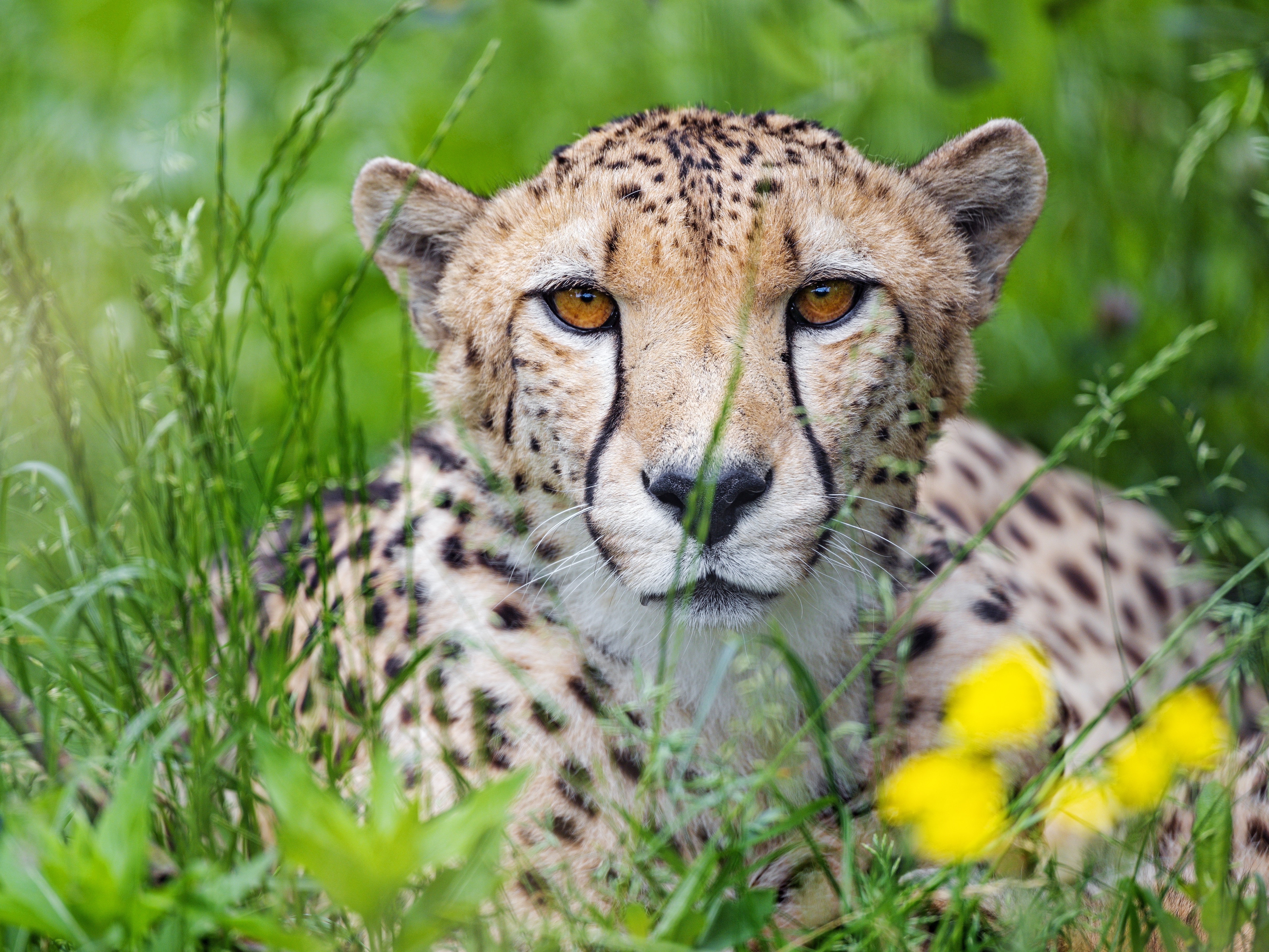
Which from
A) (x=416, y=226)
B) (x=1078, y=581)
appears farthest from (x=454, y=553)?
(x=1078, y=581)

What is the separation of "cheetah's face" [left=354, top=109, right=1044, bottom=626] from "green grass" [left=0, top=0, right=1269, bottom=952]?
0.72 feet

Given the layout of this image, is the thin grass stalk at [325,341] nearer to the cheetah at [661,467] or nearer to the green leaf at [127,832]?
the cheetah at [661,467]

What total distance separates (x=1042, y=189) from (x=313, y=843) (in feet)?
5.17

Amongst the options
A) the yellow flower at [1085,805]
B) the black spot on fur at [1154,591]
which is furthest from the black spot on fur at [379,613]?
the black spot on fur at [1154,591]

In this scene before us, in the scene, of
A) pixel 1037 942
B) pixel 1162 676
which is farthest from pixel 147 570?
pixel 1162 676

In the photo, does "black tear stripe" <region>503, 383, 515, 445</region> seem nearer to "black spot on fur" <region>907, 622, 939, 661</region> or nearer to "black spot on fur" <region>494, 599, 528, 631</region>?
"black spot on fur" <region>494, 599, 528, 631</region>

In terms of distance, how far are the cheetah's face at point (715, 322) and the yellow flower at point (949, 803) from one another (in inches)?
12.2

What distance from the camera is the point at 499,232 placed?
218cm

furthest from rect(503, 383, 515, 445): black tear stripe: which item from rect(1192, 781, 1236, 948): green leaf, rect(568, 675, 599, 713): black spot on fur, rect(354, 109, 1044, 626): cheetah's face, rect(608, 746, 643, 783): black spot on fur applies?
rect(1192, 781, 1236, 948): green leaf

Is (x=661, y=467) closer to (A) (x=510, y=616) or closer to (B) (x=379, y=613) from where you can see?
(A) (x=510, y=616)

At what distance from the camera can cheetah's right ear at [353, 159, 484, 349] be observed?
2223 millimetres

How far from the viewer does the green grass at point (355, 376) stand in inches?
57.0

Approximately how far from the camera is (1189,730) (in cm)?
167

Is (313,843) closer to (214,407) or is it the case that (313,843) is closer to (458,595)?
(458,595)
